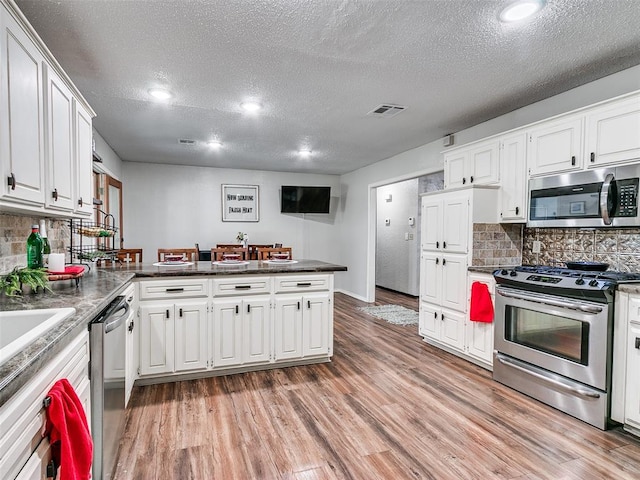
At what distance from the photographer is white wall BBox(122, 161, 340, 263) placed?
6.23 metres

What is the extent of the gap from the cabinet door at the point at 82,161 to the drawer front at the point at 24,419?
5.10 ft

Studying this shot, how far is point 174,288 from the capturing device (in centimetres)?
286

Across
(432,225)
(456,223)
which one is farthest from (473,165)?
(432,225)

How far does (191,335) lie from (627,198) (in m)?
3.33

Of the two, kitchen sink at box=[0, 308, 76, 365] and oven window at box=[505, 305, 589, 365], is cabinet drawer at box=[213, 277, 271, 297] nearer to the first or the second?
kitchen sink at box=[0, 308, 76, 365]

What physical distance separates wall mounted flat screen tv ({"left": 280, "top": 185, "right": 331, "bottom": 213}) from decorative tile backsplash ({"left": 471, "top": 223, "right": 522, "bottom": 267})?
4.02 metres

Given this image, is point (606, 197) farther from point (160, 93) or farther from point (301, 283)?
point (160, 93)

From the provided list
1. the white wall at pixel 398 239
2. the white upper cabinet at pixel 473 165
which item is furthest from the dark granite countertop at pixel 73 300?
the white wall at pixel 398 239

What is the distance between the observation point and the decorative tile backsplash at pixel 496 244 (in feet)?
11.1

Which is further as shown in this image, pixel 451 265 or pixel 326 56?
pixel 451 265

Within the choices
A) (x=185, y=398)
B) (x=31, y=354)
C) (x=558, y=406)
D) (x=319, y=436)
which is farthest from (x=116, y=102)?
(x=558, y=406)

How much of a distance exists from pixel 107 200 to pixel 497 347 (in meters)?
5.05

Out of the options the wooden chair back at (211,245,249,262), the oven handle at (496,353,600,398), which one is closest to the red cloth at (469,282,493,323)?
the oven handle at (496,353,600,398)

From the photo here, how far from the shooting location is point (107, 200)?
4.96m
